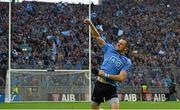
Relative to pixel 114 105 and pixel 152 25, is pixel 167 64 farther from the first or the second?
pixel 114 105

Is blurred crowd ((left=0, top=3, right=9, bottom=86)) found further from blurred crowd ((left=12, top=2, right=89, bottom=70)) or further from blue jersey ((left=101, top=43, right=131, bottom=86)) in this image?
blue jersey ((left=101, top=43, right=131, bottom=86))

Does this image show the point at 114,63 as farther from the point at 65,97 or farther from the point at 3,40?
the point at 3,40

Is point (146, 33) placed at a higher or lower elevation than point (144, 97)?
higher

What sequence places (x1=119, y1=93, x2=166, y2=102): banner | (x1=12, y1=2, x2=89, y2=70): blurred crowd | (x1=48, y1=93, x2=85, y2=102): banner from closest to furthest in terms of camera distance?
(x1=48, y1=93, x2=85, y2=102): banner, (x1=12, y1=2, x2=89, y2=70): blurred crowd, (x1=119, y1=93, x2=166, y2=102): banner

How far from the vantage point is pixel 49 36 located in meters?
43.9

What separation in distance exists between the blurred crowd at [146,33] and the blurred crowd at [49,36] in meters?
1.57

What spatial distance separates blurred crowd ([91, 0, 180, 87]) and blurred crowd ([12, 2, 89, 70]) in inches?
61.9

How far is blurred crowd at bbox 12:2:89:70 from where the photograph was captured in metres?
40.3

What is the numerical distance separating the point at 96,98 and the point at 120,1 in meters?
40.9

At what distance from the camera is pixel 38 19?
45.7m

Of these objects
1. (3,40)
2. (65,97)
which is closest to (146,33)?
(3,40)

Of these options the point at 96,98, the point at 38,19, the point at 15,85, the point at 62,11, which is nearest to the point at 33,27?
the point at 38,19

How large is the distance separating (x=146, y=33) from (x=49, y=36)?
9355mm

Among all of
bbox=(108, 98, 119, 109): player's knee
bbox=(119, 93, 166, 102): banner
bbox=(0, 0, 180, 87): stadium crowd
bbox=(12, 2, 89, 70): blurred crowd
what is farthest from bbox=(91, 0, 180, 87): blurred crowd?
bbox=(108, 98, 119, 109): player's knee
